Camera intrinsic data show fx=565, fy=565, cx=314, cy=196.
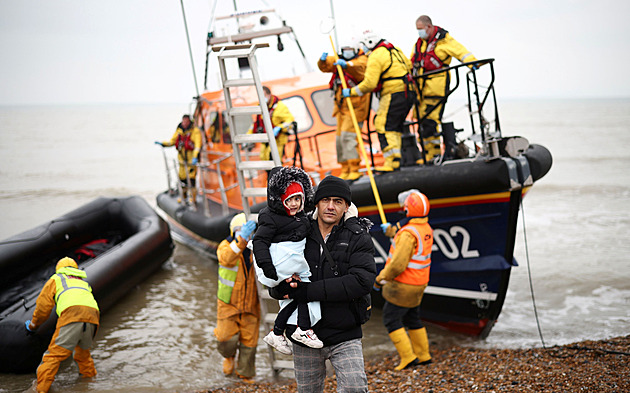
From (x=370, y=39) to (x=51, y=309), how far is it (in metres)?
3.83

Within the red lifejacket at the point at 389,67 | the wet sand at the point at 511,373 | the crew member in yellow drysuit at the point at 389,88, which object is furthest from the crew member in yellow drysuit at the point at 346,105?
the wet sand at the point at 511,373

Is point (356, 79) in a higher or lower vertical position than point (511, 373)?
higher

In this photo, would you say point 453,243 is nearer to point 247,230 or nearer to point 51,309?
point 247,230

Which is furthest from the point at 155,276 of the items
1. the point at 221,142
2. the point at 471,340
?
the point at 471,340

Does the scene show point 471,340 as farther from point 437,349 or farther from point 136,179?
point 136,179

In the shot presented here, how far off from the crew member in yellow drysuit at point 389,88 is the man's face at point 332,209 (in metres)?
2.89

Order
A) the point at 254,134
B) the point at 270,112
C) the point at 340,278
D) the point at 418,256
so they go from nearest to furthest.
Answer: the point at 340,278, the point at 254,134, the point at 418,256, the point at 270,112

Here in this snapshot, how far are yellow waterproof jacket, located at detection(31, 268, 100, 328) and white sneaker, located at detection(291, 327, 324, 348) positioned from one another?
9.39 feet

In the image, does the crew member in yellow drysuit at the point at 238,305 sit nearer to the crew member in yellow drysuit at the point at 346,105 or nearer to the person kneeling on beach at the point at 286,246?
the crew member in yellow drysuit at the point at 346,105

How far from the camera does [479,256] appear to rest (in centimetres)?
517

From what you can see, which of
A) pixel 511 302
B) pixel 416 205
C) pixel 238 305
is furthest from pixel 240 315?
pixel 511 302

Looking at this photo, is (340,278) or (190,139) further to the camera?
(190,139)

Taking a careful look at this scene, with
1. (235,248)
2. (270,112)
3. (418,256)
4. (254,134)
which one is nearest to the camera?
(235,248)

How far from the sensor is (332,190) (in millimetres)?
2658
